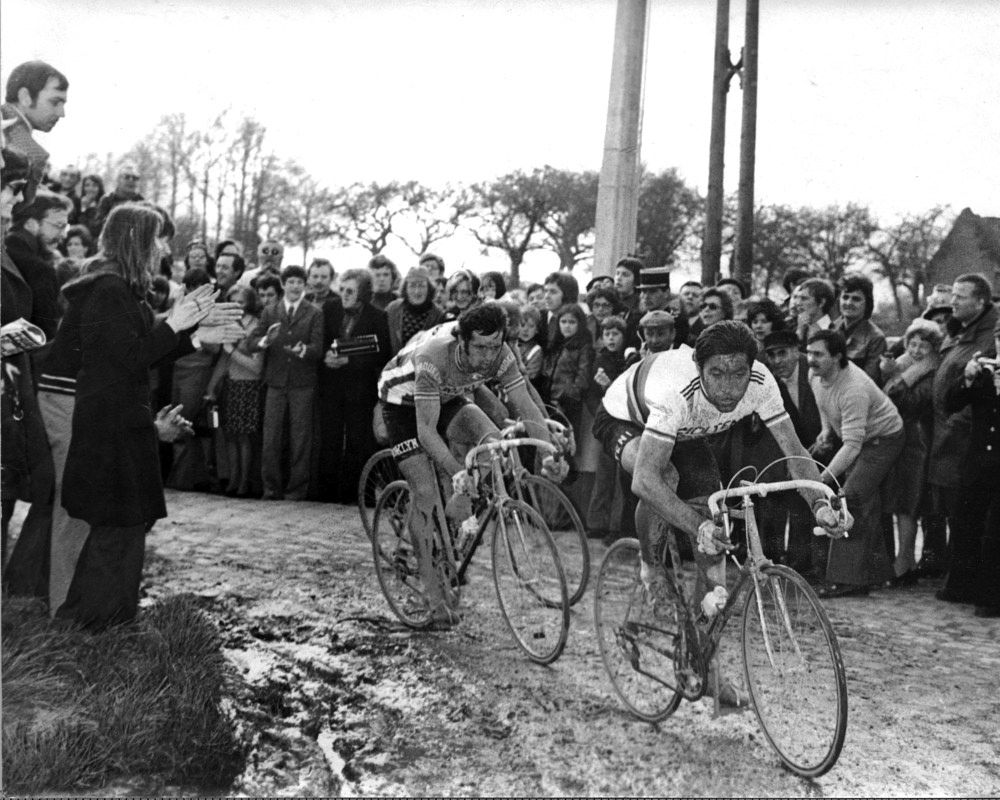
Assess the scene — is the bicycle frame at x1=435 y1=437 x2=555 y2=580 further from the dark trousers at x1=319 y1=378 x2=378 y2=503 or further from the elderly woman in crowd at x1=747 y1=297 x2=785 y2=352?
the dark trousers at x1=319 y1=378 x2=378 y2=503

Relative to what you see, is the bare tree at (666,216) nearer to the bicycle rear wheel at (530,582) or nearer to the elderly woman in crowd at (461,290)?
the elderly woman in crowd at (461,290)

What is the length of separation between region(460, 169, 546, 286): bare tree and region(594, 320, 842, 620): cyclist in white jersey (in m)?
0.80

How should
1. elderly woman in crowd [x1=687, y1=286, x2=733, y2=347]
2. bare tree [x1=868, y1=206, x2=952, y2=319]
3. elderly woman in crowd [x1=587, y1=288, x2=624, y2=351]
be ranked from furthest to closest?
Answer: elderly woman in crowd [x1=587, y1=288, x2=624, y2=351] → elderly woman in crowd [x1=687, y1=286, x2=733, y2=347] → bare tree [x1=868, y1=206, x2=952, y2=319]

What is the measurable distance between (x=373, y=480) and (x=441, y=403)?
1070mm

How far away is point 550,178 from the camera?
4.76 m

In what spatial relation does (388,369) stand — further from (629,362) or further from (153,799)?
(153,799)

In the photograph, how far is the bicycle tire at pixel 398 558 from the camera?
605cm

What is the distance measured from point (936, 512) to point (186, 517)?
18.2 ft

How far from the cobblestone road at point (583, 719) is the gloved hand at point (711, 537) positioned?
20.6 inches

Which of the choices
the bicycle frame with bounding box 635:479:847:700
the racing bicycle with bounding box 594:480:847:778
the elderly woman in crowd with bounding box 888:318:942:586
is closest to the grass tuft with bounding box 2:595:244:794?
the racing bicycle with bounding box 594:480:847:778

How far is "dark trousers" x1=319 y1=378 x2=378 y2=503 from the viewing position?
7652mm

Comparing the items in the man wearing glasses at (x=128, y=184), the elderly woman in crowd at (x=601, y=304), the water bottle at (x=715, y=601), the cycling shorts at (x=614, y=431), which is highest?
the man wearing glasses at (x=128, y=184)

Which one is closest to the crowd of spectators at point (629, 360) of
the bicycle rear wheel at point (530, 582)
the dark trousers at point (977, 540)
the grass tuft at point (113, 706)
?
the dark trousers at point (977, 540)

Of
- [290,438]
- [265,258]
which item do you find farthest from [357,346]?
[265,258]
